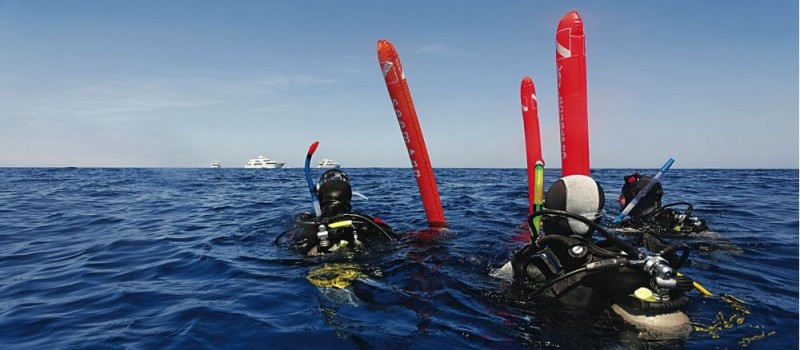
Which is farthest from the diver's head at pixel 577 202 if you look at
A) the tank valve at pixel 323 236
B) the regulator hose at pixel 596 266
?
the tank valve at pixel 323 236

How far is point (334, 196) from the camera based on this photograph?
21.1ft

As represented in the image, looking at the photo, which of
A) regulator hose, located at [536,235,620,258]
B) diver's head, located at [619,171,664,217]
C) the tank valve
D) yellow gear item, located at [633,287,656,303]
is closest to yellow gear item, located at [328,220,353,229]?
the tank valve

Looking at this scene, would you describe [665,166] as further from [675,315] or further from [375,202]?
[375,202]

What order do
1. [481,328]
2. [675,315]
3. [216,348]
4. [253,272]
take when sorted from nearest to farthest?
1. [675,315]
2. [216,348]
3. [481,328]
4. [253,272]

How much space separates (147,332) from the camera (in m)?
3.76

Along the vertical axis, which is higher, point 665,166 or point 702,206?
point 665,166

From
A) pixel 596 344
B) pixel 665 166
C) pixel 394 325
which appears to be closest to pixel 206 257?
pixel 394 325

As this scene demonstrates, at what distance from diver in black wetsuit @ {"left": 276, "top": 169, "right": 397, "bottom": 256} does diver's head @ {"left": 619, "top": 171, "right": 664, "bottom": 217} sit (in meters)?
5.23

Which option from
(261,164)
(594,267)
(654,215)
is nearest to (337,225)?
(594,267)

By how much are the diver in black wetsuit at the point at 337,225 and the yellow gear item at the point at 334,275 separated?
1.15ft

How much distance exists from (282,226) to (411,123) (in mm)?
4541

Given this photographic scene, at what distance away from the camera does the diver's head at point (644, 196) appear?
8.20 metres

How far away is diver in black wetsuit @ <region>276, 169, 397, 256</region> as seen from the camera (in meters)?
6.02

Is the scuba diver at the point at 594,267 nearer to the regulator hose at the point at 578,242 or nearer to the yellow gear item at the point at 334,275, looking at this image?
the regulator hose at the point at 578,242
